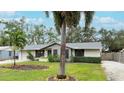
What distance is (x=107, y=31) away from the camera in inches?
760

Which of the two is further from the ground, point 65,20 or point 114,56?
point 65,20

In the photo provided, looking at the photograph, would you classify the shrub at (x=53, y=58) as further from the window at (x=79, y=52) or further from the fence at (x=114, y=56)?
the fence at (x=114, y=56)

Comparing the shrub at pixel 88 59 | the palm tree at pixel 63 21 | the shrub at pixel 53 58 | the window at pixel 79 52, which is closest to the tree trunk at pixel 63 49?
the palm tree at pixel 63 21

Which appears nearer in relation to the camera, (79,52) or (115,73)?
(115,73)

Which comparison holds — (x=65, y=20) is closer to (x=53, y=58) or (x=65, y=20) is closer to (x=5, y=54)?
(x=53, y=58)

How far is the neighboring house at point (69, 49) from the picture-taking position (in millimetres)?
17109

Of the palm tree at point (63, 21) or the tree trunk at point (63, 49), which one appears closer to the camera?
the palm tree at point (63, 21)

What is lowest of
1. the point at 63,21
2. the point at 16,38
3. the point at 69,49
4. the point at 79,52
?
the point at 79,52

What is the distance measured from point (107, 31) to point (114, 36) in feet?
2.37

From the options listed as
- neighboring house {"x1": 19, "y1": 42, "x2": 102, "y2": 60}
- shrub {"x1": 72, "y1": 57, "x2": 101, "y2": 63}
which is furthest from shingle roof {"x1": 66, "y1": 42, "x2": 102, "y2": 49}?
shrub {"x1": 72, "y1": 57, "x2": 101, "y2": 63}

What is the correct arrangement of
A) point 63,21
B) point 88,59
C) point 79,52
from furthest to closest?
1. point 79,52
2. point 88,59
3. point 63,21

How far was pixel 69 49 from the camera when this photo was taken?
18516mm

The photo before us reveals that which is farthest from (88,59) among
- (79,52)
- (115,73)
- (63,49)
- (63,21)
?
(63,21)
